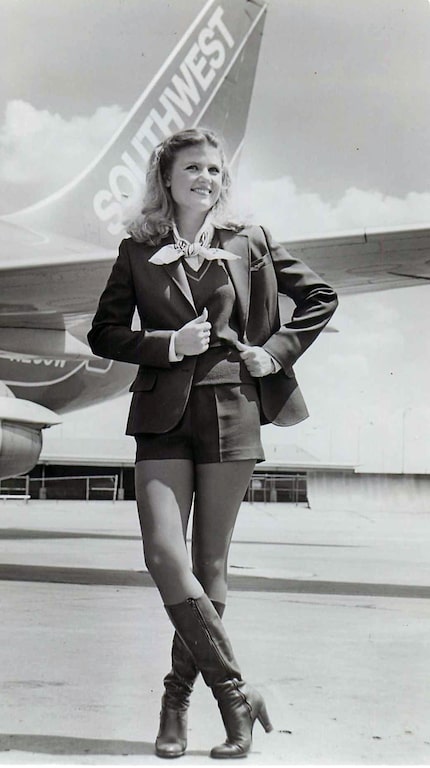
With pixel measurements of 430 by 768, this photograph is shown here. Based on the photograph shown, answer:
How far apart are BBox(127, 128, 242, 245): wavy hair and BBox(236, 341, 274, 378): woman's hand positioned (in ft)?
0.98

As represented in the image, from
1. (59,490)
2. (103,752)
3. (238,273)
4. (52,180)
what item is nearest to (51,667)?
(103,752)

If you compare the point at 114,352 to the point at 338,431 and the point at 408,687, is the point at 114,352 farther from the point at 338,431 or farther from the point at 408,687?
the point at 338,431

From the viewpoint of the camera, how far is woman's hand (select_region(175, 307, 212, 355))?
1832 mm

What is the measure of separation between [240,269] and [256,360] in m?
0.22

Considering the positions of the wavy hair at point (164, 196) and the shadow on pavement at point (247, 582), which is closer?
the wavy hair at point (164, 196)

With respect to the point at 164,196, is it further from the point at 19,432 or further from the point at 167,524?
the point at 19,432

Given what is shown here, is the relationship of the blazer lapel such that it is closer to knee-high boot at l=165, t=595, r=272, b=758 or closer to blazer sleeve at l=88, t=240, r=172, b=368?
blazer sleeve at l=88, t=240, r=172, b=368

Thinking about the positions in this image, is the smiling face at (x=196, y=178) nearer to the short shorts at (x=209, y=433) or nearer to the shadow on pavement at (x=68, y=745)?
the short shorts at (x=209, y=433)

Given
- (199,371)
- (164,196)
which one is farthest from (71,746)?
(164,196)

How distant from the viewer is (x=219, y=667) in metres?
1.76

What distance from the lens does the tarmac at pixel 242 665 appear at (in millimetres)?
1780

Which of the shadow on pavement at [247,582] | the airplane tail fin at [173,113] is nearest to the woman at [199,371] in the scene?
the airplane tail fin at [173,113]

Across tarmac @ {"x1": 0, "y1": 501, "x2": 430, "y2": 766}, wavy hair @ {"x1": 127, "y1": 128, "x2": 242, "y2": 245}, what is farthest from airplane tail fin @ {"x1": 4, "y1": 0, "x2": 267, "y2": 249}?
tarmac @ {"x1": 0, "y1": 501, "x2": 430, "y2": 766}

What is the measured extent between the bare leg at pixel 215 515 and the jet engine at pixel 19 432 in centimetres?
393
